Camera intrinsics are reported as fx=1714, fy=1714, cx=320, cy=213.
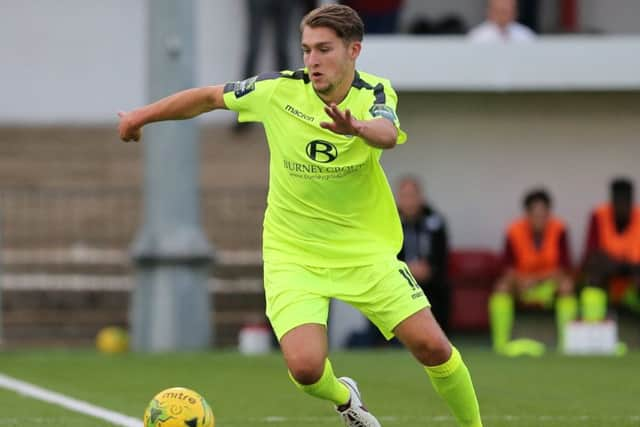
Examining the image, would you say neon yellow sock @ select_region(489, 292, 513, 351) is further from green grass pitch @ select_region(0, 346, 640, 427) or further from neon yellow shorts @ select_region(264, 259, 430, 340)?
neon yellow shorts @ select_region(264, 259, 430, 340)

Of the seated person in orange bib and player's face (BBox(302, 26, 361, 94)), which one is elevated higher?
player's face (BBox(302, 26, 361, 94))

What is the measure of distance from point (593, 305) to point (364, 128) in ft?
28.8

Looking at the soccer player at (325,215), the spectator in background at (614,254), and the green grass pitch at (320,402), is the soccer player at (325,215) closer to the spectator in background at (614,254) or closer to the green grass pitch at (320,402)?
the green grass pitch at (320,402)

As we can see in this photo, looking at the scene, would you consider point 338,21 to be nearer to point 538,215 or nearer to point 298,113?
point 298,113

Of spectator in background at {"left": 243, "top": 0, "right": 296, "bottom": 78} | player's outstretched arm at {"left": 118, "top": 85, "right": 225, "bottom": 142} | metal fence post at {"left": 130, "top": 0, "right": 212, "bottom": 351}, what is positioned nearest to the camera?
player's outstretched arm at {"left": 118, "top": 85, "right": 225, "bottom": 142}

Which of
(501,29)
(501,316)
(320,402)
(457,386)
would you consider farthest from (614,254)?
(457,386)

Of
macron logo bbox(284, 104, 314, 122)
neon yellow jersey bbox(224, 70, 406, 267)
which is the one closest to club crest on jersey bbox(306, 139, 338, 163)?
neon yellow jersey bbox(224, 70, 406, 267)

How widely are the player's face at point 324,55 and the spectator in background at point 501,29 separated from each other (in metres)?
9.27

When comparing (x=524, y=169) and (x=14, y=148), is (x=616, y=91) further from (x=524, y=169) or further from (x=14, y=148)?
(x=14, y=148)

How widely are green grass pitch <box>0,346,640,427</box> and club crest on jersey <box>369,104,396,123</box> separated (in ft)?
7.58

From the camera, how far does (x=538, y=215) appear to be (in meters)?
16.0

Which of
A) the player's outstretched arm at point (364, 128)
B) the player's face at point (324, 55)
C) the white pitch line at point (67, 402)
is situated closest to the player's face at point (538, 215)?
the white pitch line at point (67, 402)

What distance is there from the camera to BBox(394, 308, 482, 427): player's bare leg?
7.73 metres

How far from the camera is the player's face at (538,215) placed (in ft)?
52.4
